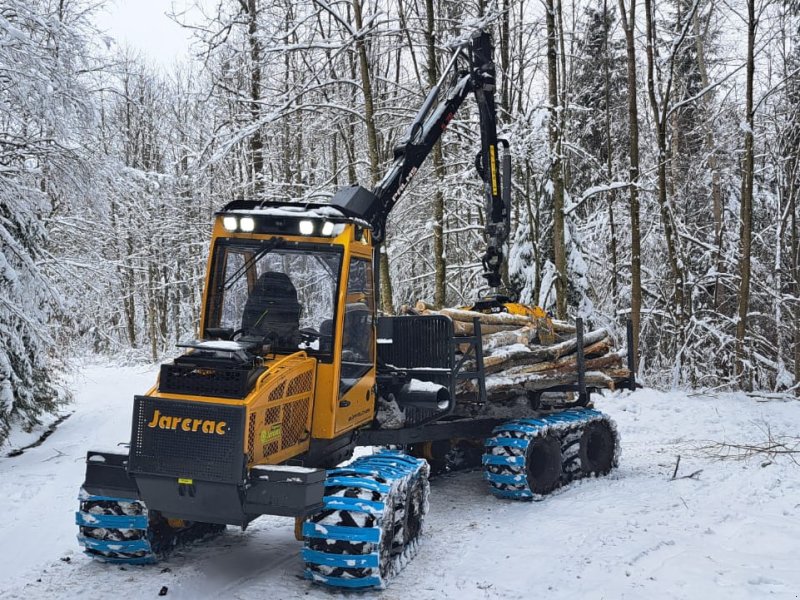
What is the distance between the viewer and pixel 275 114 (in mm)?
14203

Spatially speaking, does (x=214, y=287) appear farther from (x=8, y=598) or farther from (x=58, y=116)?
(x=58, y=116)

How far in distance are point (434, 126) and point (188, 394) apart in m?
5.30

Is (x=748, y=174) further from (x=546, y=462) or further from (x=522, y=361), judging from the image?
(x=546, y=462)

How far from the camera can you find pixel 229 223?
21.5 ft

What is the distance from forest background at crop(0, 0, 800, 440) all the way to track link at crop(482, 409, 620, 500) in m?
6.45

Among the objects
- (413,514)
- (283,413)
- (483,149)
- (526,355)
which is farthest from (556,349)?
(283,413)

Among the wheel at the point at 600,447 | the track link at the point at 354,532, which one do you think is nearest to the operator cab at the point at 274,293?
the track link at the point at 354,532

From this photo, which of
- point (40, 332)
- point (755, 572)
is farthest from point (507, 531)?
point (40, 332)

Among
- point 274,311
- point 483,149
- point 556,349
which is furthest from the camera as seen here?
point 483,149

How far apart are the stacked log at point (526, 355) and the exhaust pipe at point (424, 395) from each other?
23.2 inches

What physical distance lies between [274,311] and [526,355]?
378 cm

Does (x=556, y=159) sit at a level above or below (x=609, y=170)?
below

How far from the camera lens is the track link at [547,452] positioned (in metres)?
8.41

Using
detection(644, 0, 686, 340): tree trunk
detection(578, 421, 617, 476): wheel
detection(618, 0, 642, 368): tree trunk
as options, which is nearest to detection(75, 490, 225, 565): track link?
detection(578, 421, 617, 476): wheel
